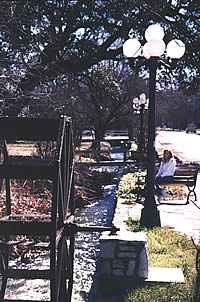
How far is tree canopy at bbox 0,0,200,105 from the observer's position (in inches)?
424

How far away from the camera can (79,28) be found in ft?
41.9

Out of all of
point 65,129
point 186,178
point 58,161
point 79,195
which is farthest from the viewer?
point 79,195

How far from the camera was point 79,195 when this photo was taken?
11156 millimetres

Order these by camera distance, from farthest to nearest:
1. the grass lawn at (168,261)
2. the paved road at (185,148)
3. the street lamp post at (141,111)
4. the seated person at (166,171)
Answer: the paved road at (185,148)
the street lamp post at (141,111)
the seated person at (166,171)
the grass lawn at (168,261)

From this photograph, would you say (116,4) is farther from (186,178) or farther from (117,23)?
(186,178)

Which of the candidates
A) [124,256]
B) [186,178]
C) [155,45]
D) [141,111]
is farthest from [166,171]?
[141,111]

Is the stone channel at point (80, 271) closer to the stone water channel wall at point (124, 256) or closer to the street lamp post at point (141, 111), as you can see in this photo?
the stone water channel wall at point (124, 256)

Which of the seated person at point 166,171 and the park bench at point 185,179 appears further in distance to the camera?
the park bench at point 185,179

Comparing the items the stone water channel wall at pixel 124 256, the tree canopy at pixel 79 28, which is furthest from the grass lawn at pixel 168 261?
the tree canopy at pixel 79 28

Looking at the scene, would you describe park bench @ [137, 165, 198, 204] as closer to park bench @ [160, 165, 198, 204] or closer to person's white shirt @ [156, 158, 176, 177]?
park bench @ [160, 165, 198, 204]

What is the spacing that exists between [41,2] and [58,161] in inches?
346

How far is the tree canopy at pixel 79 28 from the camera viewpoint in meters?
10.8

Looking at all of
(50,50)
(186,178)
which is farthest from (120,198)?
(50,50)

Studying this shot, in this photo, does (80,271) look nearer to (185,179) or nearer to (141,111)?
(185,179)
